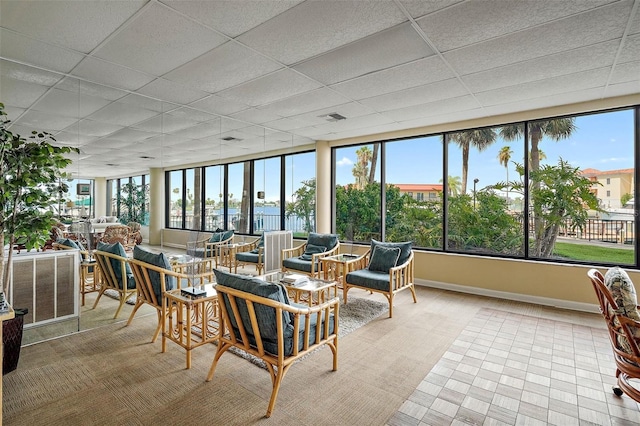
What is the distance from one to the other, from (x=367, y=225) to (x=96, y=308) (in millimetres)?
4641

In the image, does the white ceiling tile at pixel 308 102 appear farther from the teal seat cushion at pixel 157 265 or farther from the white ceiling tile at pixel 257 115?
the teal seat cushion at pixel 157 265

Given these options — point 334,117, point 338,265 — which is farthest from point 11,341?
point 334,117

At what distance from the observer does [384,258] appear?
457 cm

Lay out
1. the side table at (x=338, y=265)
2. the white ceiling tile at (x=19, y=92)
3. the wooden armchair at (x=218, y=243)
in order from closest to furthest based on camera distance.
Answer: the white ceiling tile at (x=19, y=92), the side table at (x=338, y=265), the wooden armchair at (x=218, y=243)

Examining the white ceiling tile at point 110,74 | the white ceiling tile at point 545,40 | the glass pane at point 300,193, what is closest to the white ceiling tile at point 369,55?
the white ceiling tile at point 545,40

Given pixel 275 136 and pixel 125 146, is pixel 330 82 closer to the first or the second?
pixel 275 136

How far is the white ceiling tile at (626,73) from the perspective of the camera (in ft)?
10.2

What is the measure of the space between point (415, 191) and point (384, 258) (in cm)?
209

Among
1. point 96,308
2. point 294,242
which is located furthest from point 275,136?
point 96,308

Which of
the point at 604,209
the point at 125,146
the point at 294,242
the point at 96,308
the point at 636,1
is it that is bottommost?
the point at 96,308

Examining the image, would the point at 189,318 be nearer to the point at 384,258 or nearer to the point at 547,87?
the point at 384,258

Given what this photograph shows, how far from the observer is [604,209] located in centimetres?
437

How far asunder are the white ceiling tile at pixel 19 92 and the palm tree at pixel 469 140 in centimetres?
584

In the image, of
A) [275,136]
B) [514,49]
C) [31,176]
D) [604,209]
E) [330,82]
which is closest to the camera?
[31,176]
